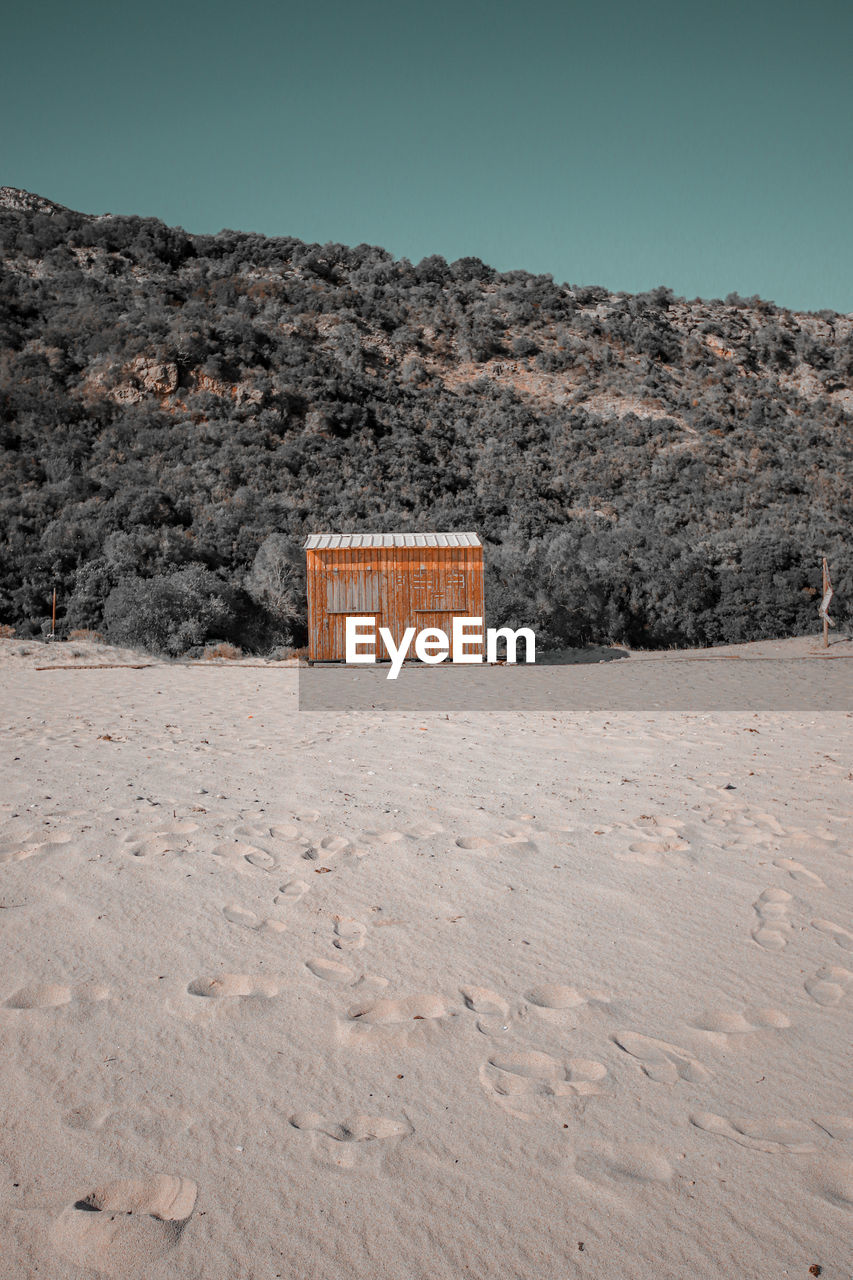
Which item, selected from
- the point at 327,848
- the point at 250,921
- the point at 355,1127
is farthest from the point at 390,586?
the point at 355,1127

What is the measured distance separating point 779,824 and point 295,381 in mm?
27950

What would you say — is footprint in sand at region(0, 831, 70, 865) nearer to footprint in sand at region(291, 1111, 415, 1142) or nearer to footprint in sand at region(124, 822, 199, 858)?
footprint in sand at region(124, 822, 199, 858)

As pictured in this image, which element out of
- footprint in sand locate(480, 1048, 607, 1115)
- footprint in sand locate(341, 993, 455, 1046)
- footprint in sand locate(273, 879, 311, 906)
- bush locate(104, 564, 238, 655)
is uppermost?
bush locate(104, 564, 238, 655)

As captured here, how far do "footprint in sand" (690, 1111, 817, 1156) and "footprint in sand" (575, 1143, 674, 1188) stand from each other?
0.56 feet

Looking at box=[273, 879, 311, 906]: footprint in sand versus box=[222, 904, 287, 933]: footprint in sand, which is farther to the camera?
box=[273, 879, 311, 906]: footprint in sand

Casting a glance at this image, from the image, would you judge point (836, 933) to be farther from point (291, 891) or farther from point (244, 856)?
point (244, 856)

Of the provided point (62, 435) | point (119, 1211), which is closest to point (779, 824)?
point (119, 1211)

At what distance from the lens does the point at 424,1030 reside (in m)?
2.27

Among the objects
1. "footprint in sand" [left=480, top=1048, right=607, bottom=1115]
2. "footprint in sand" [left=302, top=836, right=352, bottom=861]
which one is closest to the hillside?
A: "footprint in sand" [left=302, top=836, right=352, bottom=861]

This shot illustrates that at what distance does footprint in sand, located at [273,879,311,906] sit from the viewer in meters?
3.14

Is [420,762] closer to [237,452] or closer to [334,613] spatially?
[334,613]

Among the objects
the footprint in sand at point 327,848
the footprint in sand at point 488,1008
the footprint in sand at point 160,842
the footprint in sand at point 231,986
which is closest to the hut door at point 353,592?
the footprint in sand at point 160,842

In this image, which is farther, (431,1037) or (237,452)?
(237,452)

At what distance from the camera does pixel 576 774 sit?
17.4 ft
